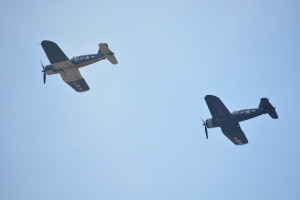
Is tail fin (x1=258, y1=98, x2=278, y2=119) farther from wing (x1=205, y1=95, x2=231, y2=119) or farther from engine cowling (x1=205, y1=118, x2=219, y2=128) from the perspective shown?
engine cowling (x1=205, y1=118, x2=219, y2=128)

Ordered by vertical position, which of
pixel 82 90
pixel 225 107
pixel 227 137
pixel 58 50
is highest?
pixel 58 50

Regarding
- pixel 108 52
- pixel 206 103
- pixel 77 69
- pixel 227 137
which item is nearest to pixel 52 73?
pixel 77 69

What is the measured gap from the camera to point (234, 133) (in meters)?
41.3

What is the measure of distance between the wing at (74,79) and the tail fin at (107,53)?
4.47 meters

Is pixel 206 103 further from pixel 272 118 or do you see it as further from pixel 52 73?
pixel 52 73

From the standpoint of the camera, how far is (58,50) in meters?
39.1

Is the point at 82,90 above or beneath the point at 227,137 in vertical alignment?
above

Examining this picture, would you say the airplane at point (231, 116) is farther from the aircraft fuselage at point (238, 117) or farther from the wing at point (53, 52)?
the wing at point (53, 52)

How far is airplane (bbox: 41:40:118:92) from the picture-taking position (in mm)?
38625

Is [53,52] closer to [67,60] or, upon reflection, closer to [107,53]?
[67,60]

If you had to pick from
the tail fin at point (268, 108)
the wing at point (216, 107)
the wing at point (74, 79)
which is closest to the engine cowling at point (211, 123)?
the wing at point (216, 107)

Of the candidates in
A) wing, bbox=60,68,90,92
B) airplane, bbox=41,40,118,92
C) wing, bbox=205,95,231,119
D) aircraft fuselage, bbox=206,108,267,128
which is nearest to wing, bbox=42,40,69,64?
airplane, bbox=41,40,118,92

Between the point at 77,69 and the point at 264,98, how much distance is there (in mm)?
19011

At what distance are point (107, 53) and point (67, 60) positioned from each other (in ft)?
14.6
